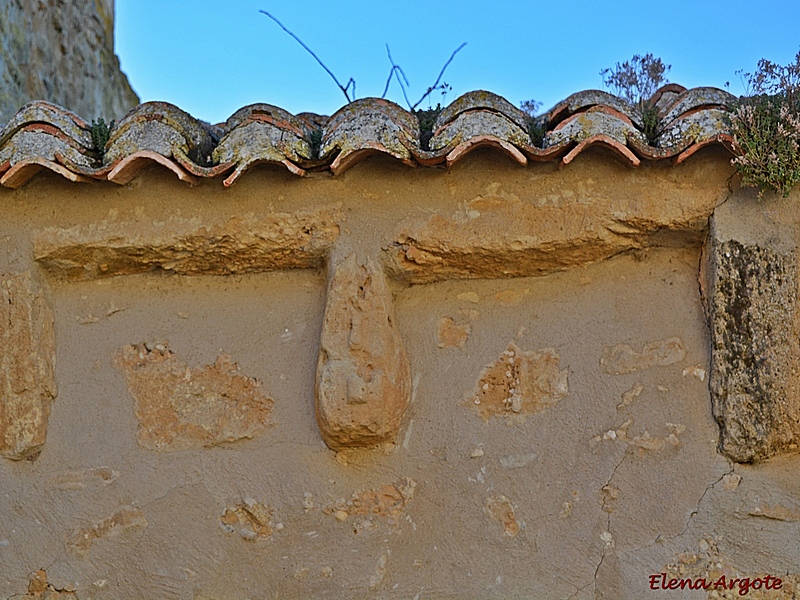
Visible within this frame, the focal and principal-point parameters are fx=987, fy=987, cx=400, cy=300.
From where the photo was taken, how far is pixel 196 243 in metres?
2.54

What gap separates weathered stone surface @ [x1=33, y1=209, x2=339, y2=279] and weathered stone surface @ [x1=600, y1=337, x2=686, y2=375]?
0.77m

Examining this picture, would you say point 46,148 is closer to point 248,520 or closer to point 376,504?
point 248,520

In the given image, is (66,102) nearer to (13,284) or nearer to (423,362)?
(13,284)

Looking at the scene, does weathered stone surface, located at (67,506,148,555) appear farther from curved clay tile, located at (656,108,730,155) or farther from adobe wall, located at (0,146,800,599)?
curved clay tile, located at (656,108,730,155)

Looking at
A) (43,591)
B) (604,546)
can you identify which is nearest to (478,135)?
(604,546)

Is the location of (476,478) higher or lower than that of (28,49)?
lower

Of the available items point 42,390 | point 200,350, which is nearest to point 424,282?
point 200,350

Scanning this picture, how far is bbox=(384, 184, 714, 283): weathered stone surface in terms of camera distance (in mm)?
2447

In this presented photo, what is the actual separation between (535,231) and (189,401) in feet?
3.23

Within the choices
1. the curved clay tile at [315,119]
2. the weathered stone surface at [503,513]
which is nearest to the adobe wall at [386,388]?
the weathered stone surface at [503,513]

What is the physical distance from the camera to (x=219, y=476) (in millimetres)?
2473

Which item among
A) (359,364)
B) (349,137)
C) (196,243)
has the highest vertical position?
(349,137)

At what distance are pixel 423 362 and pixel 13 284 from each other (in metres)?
1.08

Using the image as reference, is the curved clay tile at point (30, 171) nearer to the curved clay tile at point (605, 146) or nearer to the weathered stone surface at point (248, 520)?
the weathered stone surface at point (248, 520)
